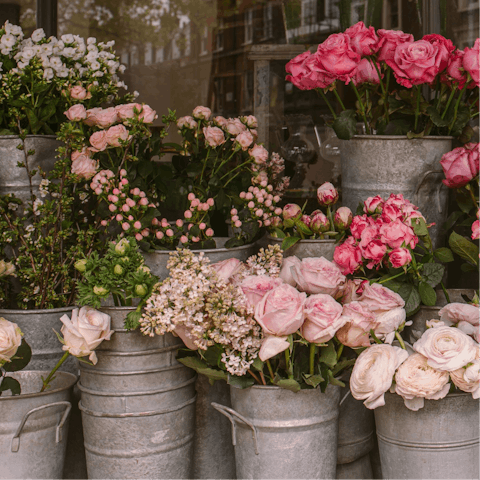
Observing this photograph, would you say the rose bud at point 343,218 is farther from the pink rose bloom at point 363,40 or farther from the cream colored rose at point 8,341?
the cream colored rose at point 8,341

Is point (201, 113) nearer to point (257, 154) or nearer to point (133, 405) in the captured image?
point (257, 154)

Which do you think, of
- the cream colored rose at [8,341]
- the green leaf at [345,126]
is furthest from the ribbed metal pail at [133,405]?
the green leaf at [345,126]

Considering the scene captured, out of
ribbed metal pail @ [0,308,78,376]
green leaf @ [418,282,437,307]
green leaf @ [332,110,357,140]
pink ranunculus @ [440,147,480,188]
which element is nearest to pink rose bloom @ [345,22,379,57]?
green leaf @ [332,110,357,140]

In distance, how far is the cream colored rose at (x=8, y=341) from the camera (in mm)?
1251

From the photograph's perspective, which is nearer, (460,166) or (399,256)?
(399,256)

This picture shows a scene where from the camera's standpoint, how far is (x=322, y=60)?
137 centimetres

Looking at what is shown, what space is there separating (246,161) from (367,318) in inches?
19.8

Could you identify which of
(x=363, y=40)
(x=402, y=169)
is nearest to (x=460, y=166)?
(x=402, y=169)

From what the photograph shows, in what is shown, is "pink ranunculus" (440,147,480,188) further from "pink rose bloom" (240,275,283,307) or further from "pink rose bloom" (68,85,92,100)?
"pink rose bloom" (68,85,92,100)

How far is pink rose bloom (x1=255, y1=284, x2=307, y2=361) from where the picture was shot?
1134 mm

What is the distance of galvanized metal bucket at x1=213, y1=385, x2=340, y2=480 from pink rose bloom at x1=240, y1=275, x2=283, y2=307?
Answer: 174 millimetres

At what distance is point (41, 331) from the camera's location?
1490 mm

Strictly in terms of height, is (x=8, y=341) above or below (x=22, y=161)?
below

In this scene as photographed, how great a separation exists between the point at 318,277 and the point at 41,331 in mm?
686
